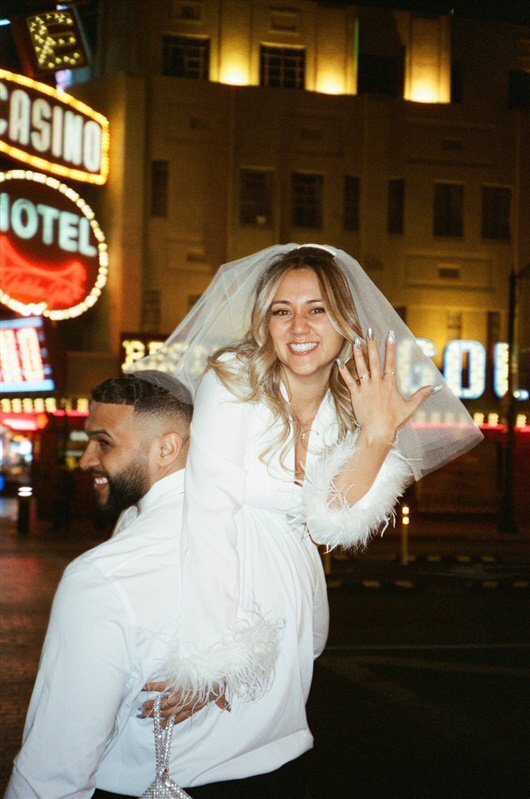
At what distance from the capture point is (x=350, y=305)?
3043 mm

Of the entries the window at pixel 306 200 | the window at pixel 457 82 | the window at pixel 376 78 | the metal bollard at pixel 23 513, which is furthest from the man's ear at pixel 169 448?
the window at pixel 457 82

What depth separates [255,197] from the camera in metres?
28.9

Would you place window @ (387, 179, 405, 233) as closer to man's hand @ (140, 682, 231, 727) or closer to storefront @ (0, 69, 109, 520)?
storefront @ (0, 69, 109, 520)

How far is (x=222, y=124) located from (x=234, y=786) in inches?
1091

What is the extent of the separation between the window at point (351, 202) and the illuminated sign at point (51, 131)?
7.34 metres

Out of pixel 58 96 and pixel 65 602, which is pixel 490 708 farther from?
pixel 58 96

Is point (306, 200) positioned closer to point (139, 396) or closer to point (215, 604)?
point (139, 396)

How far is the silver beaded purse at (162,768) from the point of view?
2.22m

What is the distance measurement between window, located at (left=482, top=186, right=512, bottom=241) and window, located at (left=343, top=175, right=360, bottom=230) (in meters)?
4.16

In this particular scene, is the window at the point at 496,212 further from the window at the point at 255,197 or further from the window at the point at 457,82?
the window at the point at 255,197

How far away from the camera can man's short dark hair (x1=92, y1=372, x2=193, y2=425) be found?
2.55 metres

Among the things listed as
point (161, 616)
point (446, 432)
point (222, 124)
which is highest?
point (222, 124)

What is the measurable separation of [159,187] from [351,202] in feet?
19.5

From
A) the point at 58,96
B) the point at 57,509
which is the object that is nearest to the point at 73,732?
the point at 57,509
